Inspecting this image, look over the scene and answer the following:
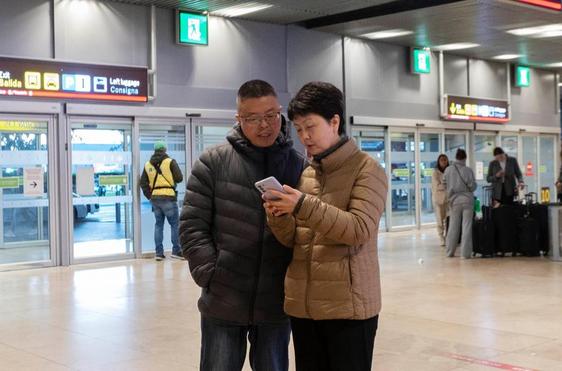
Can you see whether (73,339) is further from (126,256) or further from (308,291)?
(126,256)

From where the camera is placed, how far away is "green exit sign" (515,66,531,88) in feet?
64.6

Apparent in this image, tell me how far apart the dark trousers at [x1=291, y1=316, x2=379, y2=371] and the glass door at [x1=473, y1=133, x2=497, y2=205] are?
16.1 m

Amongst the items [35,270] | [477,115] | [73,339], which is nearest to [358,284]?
[73,339]

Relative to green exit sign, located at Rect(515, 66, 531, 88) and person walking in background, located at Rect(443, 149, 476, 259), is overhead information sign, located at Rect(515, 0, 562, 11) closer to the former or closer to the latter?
person walking in background, located at Rect(443, 149, 476, 259)

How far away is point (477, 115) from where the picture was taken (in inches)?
705

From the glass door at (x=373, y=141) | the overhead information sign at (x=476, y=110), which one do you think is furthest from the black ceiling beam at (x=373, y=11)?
the overhead information sign at (x=476, y=110)

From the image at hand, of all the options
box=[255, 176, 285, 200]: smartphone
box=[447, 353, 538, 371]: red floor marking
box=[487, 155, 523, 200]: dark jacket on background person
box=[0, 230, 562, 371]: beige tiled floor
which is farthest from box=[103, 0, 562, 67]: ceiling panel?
box=[255, 176, 285, 200]: smartphone

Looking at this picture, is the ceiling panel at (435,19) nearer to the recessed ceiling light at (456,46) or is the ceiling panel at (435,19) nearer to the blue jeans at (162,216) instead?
the recessed ceiling light at (456,46)

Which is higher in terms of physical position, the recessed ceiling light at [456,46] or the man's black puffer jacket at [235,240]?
the recessed ceiling light at [456,46]

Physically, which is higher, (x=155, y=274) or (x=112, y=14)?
(x=112, y=14)

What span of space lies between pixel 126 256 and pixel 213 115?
281cm

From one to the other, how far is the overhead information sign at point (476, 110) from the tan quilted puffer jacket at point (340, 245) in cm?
1492

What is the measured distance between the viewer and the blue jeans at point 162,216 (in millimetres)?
11273

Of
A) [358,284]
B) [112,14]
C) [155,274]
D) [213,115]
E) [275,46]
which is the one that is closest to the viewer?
[358,284]
